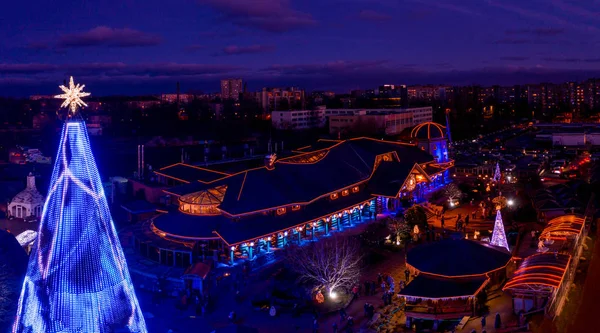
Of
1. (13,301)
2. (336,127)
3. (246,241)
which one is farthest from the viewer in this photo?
(336,127)

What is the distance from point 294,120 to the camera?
83500mm

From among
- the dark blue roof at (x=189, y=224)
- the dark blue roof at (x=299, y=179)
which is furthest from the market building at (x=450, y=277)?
the dark blue roof at (x=189, y=224)

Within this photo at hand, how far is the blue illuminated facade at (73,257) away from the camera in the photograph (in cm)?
1145

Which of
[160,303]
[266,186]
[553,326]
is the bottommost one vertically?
[160,303]

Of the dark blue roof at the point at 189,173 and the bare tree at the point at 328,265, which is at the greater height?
the dark blue roof at the point at 189,173

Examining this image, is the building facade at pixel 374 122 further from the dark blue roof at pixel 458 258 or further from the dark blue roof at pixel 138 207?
the dark blue roof at pixel 458 258

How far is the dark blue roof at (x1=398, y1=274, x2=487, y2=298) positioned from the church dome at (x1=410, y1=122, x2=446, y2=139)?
26286mm

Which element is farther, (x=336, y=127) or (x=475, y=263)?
(x=336, y=127)

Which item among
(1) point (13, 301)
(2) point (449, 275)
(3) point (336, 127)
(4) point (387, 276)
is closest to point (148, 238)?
(1) point (13, 301)

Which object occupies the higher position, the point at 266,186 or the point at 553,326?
the point at 266,186

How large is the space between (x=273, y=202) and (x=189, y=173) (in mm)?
11623

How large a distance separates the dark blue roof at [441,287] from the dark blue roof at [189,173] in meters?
16.9

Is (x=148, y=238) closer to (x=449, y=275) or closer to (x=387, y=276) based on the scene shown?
(x=387, y=276)

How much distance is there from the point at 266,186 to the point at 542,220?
1482cm
